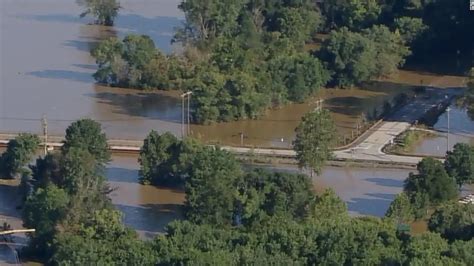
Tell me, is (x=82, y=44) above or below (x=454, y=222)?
above

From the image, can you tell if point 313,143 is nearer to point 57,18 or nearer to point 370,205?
point 370,205

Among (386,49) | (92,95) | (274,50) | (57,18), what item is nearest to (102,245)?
(92,95)

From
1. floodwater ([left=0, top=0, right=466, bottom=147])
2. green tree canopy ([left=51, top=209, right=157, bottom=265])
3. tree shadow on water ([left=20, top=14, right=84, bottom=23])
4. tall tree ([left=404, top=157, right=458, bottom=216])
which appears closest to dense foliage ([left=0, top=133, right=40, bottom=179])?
floodwater ([left=0, top=0, right=466, bottom=147])

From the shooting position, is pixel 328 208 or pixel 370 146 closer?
pixel 328 208

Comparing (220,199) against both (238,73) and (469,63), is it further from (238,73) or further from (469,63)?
(469,63)

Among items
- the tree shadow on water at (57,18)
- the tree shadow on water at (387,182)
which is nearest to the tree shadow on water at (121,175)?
the tree shadow on water at (387,182)

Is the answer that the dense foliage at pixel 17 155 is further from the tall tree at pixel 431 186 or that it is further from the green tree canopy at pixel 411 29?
the green tree canopy at pixel 411 29

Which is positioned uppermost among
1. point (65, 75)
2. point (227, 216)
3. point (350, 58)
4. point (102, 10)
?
point (102, 10)

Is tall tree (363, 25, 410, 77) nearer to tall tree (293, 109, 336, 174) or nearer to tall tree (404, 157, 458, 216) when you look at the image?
tall tree (293, 109, 336, 174)
